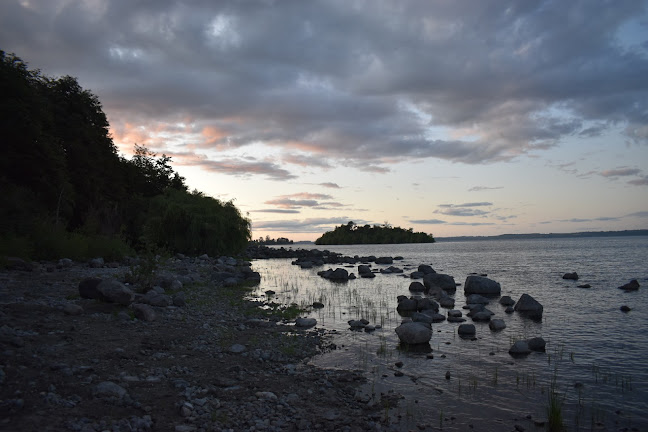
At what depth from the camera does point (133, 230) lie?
47438 mm

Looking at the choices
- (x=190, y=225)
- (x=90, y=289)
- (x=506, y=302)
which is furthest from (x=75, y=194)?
(x=506, y=302)

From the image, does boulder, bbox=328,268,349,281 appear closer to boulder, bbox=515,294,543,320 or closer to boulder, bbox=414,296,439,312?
boulder, bbox=414,296,439,312

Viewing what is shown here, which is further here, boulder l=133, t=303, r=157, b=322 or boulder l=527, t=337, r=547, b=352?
boulder l=527, t=337, r=547, b=352

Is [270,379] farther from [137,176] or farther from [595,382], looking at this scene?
[137,176]

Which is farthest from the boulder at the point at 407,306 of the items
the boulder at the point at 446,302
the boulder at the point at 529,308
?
the boulder at the point at 529,308

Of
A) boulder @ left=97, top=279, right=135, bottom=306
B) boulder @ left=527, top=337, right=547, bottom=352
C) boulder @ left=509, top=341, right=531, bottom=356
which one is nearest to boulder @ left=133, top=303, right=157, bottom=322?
boulder @ left=97, top=279, right=135, bottom=306

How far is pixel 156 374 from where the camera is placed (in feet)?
24.9

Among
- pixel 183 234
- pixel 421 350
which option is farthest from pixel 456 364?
pixel 183 234

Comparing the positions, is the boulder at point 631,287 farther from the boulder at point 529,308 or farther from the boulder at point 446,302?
the boulder at point 446,302

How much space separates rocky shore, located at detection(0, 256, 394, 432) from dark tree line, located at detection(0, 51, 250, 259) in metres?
5.67

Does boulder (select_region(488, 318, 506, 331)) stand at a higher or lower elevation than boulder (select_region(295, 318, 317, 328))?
lower

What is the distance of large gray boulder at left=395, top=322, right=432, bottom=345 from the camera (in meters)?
12.4

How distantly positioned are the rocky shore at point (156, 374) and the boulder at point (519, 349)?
5301 mm

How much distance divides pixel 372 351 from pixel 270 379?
4148mm
